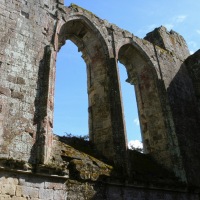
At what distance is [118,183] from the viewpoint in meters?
5.97

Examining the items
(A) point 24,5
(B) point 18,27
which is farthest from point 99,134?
(A) point 24,5

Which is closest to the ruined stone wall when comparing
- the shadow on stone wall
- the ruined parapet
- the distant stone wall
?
the distant stone wall

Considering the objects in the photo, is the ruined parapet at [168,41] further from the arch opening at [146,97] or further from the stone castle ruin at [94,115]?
the arch opening at [146,97]

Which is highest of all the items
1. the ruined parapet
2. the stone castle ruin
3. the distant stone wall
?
the ruined parapet

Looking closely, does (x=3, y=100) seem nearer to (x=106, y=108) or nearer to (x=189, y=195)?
(x=106, y=108)

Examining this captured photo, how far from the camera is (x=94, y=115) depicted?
25.2 ft

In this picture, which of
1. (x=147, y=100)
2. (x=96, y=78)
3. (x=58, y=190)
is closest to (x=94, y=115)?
(x=96, y=78)

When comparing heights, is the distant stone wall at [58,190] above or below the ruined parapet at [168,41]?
below

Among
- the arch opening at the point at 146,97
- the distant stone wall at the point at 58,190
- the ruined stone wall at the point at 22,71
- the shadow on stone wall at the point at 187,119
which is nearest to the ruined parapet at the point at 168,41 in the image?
the shadow on stone wall at the point at 187,119

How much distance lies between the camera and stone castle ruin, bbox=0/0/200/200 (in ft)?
16.9

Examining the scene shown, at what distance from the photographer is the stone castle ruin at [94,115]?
515 cm

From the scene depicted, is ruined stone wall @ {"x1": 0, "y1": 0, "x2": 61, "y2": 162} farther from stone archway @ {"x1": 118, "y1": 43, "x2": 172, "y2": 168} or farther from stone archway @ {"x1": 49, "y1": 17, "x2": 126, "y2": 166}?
stone archway @ {"x1": 118, "y1": 43, "x2": 172, "y2": 168}

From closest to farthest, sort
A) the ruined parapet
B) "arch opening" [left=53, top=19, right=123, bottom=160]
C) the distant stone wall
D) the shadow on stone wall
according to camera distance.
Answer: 1. the distant stone wall
2. "arch opening" [left=53, top=19, right=123, bottom=160]
3. the shadow on stone wall
4. the ruined parapet

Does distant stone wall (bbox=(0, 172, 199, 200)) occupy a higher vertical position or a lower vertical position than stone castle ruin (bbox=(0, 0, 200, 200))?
lower
